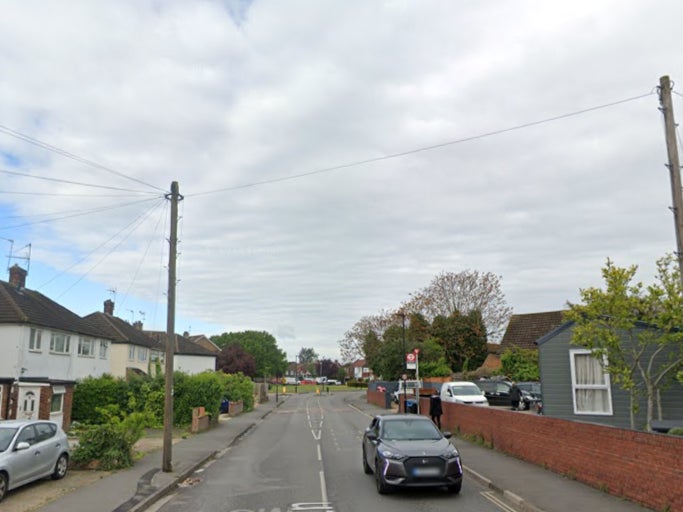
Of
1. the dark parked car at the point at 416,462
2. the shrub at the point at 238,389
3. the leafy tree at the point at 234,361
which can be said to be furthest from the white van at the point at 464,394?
the leafy tree at the point at 234,361

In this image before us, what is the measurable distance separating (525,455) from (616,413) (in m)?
2.73

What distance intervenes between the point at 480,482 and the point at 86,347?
30.3m

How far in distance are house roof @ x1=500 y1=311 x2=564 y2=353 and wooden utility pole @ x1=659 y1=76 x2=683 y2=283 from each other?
36.7 m

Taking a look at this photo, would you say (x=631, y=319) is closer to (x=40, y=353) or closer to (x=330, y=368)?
(x=40, y=353)

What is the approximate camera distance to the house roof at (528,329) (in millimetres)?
47906

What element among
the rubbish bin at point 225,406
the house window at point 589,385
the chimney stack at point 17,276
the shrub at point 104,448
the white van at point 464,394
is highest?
the chimney stack at point 17,276

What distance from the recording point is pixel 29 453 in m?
12.1

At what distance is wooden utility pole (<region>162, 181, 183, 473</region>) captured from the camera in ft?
48.1

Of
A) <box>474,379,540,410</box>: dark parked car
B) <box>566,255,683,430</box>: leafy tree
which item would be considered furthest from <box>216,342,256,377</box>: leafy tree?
<box>566,255,683,430</box>: leafy tree

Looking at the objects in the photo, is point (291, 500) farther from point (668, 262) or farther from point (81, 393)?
point (81, 393)

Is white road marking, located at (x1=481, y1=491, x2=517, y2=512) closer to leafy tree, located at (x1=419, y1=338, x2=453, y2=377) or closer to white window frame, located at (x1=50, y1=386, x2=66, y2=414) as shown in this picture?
white window frame, located at (x1=50, y1=386, x2=66, y2=414)

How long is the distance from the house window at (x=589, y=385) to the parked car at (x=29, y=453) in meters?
13.0

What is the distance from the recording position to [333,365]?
538 ft

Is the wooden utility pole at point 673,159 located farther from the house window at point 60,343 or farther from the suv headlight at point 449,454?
the house window at point 60,343
